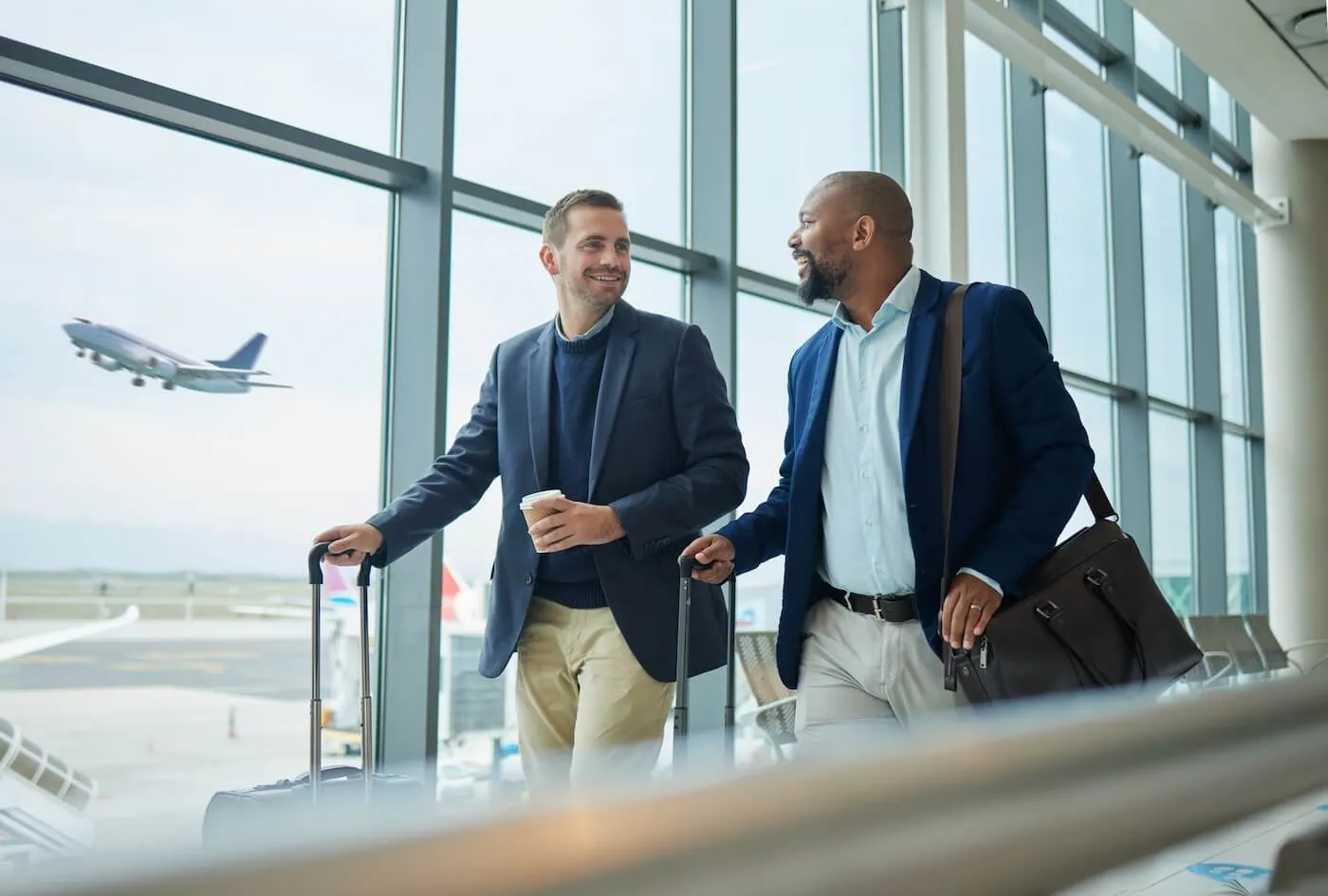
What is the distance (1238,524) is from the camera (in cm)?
1292

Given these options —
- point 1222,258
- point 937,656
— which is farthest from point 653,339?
point 1222,258

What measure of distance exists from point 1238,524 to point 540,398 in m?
11.8

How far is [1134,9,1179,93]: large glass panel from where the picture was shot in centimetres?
1085

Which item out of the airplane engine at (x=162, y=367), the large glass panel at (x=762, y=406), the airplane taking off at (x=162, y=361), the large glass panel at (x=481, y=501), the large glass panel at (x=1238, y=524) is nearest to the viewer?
the airplane taking off at (x=162, y=361)

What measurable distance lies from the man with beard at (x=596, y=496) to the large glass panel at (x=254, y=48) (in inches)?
67.8

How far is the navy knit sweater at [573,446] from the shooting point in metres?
2.77

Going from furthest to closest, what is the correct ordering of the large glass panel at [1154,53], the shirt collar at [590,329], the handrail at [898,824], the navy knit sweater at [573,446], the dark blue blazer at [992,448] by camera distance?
the large glass panel at [1154,53] < the shirt collar at [590,329] < the navy knit sweater at [573,446] < the dark blue blazer at [992,448] < the handrail at [898,824]

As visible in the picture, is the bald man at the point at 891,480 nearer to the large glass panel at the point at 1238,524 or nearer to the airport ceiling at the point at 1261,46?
the airport ceiling at the point at 1261,46

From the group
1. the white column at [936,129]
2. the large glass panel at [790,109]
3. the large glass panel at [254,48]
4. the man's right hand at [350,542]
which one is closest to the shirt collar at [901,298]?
the man's right hand at [350,542]

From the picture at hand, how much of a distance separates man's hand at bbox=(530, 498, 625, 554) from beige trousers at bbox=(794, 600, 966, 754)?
0.48 m

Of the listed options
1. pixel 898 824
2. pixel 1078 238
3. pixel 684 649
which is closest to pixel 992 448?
pixel 684 649

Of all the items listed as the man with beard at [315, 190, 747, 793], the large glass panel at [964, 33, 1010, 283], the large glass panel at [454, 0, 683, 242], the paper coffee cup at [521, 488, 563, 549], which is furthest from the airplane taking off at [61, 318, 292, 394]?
the large glass panel at [964, 33, 1010, 283]

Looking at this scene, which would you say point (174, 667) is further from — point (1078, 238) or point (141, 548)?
point (1078, 238)

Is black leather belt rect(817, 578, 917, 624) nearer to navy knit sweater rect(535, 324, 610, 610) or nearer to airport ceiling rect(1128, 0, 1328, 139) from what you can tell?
navy knit sweater rect(535, 324, 610, 610)
